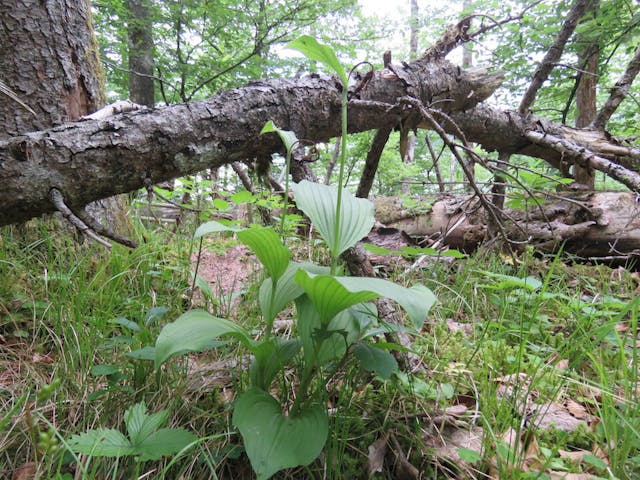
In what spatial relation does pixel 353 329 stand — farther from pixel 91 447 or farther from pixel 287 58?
pixel 287 58

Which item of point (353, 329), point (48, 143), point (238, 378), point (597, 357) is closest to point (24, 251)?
point (48, 143)

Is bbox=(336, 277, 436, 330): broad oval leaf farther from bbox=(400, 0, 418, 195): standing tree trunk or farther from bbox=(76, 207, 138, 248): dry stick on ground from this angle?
bbox=(400, 0, 418, 195): standing tree trunk

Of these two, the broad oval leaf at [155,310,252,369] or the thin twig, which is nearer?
the broad oval leaf at [155,310,252,369]

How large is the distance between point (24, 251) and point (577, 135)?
4246 millimetres

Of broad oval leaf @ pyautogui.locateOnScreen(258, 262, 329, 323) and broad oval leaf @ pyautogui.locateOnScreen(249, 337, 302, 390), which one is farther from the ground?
broad oval leaf @ pyautogui.locateOnScreen(258, 262, 329, 323)

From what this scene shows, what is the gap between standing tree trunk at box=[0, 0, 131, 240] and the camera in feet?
5.59

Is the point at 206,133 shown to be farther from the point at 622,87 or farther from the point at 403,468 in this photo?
the point at 622,87

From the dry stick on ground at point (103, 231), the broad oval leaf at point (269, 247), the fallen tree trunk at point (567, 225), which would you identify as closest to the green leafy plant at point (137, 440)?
the broad oval leaf at point (269, 247)

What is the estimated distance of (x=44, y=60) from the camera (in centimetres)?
179

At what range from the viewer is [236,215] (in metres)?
4.16

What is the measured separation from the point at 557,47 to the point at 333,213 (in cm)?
284

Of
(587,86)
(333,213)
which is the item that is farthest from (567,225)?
(333,213)

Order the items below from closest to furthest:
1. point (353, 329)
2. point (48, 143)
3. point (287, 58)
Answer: point (353, 329)
point (48, 143)
point (287, 58)

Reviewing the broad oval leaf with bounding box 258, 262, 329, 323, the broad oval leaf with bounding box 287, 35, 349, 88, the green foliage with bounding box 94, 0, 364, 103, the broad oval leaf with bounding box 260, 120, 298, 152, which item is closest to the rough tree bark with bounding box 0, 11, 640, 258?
the broad oval leaf with bounding box 260, 120, 298, 152
